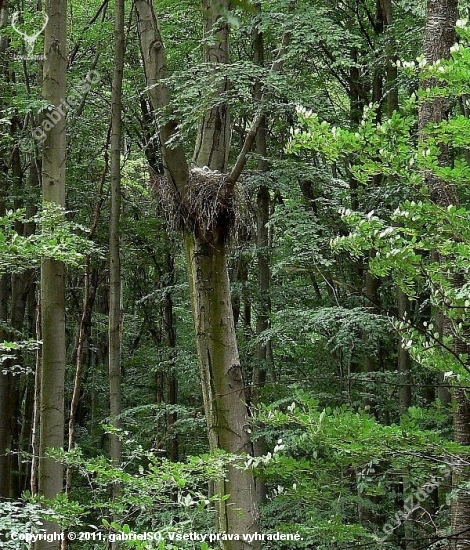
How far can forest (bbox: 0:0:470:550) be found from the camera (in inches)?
161

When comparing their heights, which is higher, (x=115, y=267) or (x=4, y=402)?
(x=115, y=267)

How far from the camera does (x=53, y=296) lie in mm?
6215

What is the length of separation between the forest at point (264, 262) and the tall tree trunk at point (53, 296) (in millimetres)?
18

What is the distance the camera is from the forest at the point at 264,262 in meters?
4.09

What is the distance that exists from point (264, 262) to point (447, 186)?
536 cm

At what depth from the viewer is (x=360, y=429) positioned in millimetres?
4059

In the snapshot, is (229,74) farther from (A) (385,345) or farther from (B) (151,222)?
(B) (151,222)

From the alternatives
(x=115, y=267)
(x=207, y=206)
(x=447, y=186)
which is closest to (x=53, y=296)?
(x=207, y=206)

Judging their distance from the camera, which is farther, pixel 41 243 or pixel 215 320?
pixel 215 320

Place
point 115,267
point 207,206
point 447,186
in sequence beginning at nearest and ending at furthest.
Answer: point 447,186, point 207,206, point 115,267

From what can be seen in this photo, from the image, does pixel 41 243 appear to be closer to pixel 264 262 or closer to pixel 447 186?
pixel 447 186

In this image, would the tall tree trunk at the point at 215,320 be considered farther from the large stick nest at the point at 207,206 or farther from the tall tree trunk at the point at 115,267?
the tall tree trunk at the point at 115,267

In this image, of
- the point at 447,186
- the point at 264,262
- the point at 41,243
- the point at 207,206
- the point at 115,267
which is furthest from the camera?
the point at 264,262

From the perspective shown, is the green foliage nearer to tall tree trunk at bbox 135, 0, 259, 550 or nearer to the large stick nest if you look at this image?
the large stick nest
